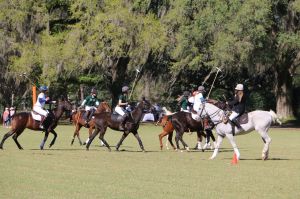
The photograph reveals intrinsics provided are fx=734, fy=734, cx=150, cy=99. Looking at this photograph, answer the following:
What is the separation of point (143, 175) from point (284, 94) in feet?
129

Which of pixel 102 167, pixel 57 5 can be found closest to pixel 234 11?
pixel 57 5

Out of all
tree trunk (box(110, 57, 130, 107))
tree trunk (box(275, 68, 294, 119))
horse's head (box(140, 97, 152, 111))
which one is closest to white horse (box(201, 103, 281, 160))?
horse's head (box(140, 97, 152, 111))

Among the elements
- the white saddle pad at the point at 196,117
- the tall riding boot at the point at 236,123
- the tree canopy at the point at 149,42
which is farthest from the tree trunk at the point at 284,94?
the tall riding boot at the point at 236,123

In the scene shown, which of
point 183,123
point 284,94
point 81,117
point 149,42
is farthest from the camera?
point 284,94

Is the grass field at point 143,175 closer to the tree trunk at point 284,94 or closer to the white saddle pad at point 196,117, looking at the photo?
the white saddle pad at point 196,117

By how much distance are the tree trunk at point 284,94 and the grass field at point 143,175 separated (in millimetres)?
30322

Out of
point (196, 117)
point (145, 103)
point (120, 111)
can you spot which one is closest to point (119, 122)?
point (120, 111)

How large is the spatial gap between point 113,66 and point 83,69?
9.87 ft

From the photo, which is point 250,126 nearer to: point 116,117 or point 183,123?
point 183,123

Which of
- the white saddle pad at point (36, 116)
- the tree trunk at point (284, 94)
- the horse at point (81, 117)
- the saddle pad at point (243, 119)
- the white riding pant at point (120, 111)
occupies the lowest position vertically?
the tree trunk at point (284, 94)

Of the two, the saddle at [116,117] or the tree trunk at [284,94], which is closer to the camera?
the saddle at [116,117]

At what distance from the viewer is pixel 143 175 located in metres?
16.3

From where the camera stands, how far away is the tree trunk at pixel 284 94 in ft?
177

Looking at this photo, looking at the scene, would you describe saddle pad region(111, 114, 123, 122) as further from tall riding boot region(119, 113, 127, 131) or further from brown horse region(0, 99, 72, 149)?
brown horse region(0, 99, 72, 149)
